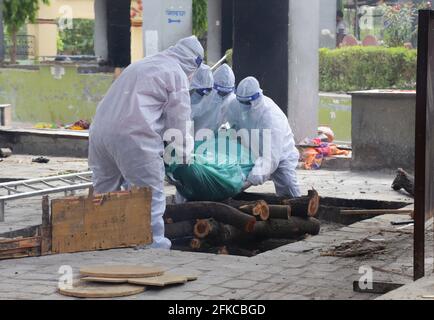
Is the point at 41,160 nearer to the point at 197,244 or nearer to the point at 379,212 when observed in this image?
the point at 197,244

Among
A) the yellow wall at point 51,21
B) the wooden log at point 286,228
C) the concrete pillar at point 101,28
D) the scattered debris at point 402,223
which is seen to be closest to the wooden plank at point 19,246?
the wooden log at point 286,228

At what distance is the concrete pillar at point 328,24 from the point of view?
98.8ft

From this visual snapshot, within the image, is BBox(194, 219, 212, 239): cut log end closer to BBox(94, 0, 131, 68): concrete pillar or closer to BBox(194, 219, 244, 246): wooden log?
BBox(194, 219, 244, 246): wooden log

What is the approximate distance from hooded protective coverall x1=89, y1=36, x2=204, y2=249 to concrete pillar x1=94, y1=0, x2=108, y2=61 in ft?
59.4

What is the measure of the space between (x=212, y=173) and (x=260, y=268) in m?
2.20

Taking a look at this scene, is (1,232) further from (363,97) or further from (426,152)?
(363,97)

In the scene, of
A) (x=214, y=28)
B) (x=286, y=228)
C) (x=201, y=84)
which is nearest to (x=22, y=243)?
(x=286, y=228)

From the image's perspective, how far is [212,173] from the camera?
9477 millimetres

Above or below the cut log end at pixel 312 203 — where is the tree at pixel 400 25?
above

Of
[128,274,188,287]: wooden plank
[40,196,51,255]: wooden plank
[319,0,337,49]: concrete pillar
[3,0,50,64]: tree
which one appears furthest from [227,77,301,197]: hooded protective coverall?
[3,0,50,64]: tree

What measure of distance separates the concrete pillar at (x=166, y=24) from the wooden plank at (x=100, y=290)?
9.76 meters

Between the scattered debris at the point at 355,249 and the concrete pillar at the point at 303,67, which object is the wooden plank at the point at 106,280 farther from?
the concrete pillar at the point at 303,67

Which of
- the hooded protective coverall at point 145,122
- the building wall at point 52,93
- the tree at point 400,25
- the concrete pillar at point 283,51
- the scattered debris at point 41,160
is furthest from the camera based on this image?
the tree at point 400,25
